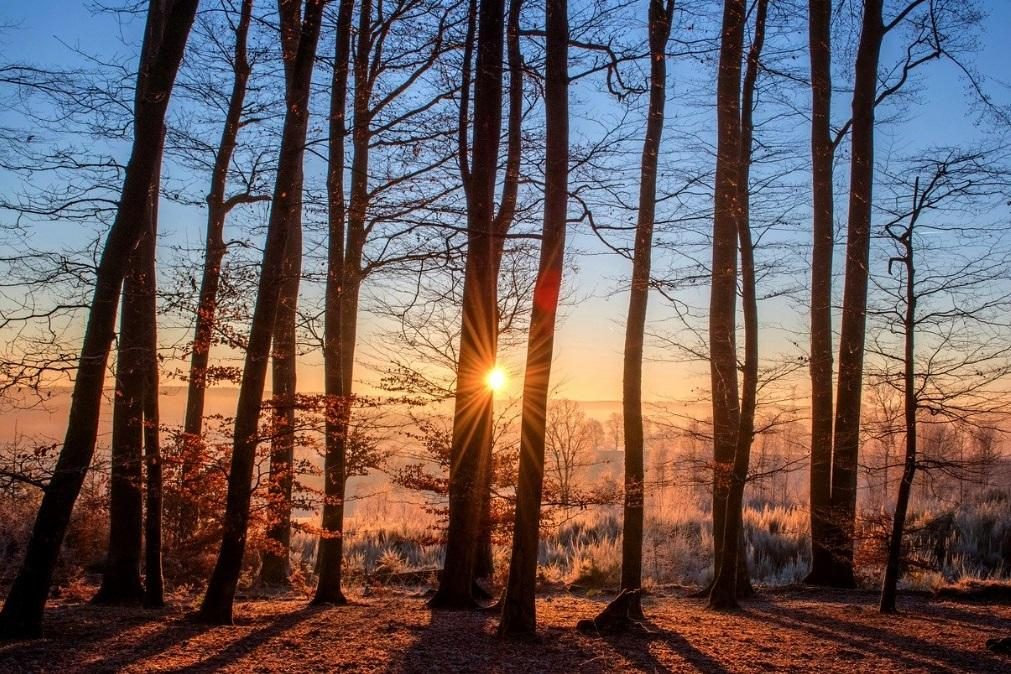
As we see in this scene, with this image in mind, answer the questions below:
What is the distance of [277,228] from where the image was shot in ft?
26.8

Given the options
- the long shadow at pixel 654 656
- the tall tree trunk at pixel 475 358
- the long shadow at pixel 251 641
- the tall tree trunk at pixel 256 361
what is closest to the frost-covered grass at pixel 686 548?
the tall tree trunk at pixel 475 358

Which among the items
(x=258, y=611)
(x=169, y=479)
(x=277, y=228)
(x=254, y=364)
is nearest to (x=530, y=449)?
(x=254, y=364)

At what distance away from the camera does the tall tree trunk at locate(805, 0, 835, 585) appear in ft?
42.1

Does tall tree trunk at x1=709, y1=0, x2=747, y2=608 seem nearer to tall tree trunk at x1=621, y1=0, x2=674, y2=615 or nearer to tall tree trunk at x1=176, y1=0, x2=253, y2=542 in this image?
tall tree trunk at x1=621, y1=0, x2=674, y2=615

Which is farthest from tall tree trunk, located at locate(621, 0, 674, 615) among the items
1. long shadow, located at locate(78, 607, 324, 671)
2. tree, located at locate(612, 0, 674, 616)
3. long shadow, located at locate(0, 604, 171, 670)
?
long shadow, located at locate(0, 604, 171, 670)

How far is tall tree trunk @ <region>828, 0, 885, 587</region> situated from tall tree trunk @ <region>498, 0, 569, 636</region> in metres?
6.50

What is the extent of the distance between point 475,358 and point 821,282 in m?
6.76

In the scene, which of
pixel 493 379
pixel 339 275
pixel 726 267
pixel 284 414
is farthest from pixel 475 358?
pixel 726 267

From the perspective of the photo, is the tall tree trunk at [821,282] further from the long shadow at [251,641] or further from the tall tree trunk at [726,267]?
the long shadow at [251,641]

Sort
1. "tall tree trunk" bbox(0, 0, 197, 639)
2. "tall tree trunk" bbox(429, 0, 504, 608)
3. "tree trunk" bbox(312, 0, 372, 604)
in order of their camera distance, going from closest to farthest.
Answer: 1. "tall tree trunk" bbox(0, 0, 197, 639)
2. "tall tree trunk" bbox(429, 0, 504, 608)
3. "tree trunk" bbox(312, 0, 372, 604)

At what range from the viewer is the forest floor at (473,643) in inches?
246

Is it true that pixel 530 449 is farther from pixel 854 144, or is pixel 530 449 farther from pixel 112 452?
pixel 854 144

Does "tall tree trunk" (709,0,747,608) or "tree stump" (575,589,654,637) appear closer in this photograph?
"tree stump" (575,589,654,637)

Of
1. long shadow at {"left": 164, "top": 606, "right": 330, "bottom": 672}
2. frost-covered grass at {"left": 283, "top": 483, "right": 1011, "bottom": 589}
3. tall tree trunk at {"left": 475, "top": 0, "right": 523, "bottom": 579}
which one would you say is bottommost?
frost-covered grass at {"left": 283, "top": 483, "right": 1011, "bottom": 589}
